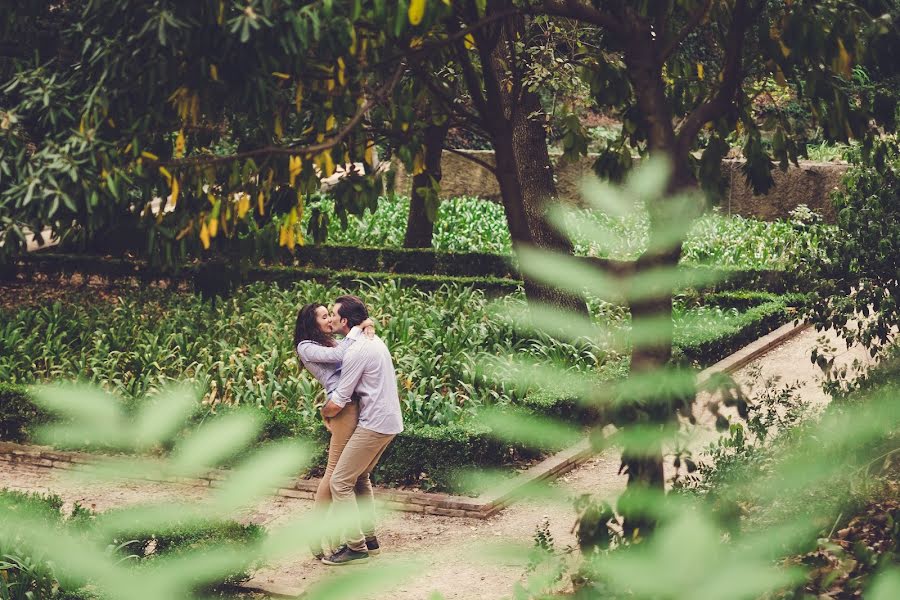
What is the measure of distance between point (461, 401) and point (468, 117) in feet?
8.63

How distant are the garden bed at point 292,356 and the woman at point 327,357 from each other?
1136 millimetres

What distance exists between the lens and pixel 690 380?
241 cm

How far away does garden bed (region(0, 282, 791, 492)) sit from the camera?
8.84 metres

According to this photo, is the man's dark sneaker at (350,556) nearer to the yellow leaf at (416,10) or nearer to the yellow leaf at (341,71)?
the yellow leaf at (341,71)

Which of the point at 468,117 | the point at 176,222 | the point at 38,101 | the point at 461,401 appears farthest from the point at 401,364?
the point at 38,101

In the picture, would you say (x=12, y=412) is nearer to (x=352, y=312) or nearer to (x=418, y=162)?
(x=352, y=312)

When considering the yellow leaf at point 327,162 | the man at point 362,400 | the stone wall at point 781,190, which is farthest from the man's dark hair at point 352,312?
the stone wall at point 781,190

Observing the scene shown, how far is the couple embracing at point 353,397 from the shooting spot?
7109mm

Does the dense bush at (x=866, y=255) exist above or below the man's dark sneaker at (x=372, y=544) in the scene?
above

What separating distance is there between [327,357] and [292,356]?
13.9ft

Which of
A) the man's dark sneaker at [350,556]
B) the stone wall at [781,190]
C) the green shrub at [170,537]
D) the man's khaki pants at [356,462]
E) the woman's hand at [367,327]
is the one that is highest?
the stone wall at [781,190]

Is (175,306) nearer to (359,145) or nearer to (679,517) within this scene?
(359,145)

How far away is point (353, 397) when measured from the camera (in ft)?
23.8

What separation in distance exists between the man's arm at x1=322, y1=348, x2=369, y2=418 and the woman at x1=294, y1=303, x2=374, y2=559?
0.12 m
